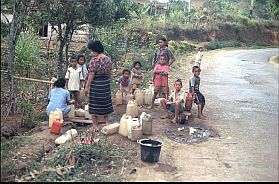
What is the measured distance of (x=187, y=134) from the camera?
7.83 meters

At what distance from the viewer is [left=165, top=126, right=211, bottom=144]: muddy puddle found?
747cm

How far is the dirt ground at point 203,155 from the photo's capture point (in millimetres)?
5781

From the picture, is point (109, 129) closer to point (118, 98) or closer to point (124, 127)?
point (124, 127)

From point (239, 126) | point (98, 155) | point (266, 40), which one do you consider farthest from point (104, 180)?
point (266, 40)

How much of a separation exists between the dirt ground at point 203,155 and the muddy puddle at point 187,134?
4.8 inches

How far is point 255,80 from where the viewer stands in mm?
16406

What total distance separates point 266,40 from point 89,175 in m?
45.4

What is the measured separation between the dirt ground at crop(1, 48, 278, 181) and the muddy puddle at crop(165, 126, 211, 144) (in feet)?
0.40

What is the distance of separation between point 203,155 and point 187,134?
1184 mm

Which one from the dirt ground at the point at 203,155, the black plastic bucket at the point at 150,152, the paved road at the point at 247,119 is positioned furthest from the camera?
the paved road at the point at 247,119

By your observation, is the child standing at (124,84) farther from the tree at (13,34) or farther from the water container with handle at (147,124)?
the tree at (13,34)

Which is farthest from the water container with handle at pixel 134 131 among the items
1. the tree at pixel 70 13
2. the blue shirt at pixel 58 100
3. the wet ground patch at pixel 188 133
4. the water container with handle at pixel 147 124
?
the tree at pixel 70 13

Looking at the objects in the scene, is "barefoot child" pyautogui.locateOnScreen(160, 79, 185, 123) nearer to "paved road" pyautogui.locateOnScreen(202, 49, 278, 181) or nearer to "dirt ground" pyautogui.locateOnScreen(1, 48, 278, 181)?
"dirt ground" pyautogui.locateOnScreen(1, 48, 278, 181)

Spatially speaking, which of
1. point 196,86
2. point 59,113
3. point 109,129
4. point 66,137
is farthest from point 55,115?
point 196,86
